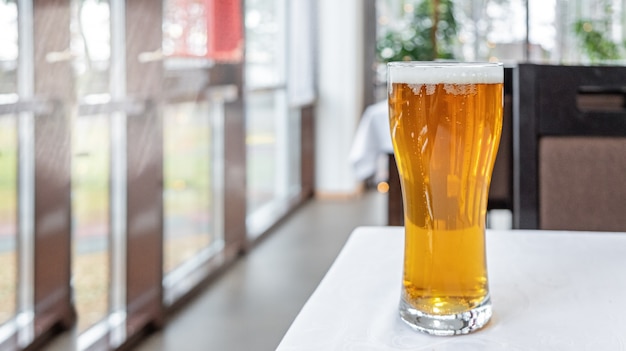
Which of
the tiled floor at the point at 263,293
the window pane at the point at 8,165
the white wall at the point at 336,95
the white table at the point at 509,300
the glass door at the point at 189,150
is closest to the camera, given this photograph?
the white table at the point at 509,300

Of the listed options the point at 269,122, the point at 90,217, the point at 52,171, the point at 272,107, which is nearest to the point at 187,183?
the point at 90,217

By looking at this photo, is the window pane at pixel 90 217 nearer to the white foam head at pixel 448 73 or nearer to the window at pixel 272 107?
the window at pixel 272 107

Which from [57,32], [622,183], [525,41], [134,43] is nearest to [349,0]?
[525,41]

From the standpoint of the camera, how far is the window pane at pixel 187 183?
2.96 m

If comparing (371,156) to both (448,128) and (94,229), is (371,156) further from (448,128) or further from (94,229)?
(448,128)

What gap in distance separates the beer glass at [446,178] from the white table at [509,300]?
1.0 inches

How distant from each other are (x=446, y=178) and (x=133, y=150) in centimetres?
207

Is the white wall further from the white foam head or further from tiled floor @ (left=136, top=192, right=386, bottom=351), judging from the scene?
the white foam head

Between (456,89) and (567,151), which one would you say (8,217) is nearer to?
(567,151)

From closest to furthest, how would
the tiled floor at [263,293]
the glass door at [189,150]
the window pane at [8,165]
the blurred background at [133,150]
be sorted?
the window pane at [8,165] < the blurred background at [133,150] < the tiled floor at [263,293] < the glass door at [189,150]

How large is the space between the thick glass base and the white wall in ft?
15.9

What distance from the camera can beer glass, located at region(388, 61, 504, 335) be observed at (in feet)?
2.05

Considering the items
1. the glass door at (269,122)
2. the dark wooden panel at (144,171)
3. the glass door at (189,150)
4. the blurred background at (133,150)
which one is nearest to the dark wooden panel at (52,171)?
the blurred background at (133,150)

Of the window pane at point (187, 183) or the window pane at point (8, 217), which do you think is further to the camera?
the window pane at point (187, 183)
